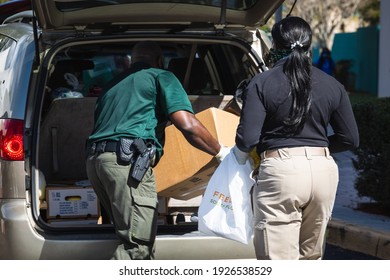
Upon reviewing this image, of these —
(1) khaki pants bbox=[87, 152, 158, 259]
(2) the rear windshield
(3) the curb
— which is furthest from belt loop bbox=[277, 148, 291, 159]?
(3) the curb

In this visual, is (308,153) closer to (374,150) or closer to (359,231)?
(359,231)

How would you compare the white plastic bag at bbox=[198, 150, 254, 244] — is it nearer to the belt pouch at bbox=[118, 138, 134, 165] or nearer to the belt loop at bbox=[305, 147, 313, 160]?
the belt loop at bbox=[305, 147, 313, 160]

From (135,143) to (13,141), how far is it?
0.75 m

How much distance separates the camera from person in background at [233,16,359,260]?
4656mm

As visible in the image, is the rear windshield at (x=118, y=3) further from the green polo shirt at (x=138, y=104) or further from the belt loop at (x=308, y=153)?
the belt loop at (x=308, y=153)

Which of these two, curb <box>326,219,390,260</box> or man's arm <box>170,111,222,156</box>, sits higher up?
man's arm <box>170,111,222,156</box>

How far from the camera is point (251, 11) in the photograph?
5988 millimetres

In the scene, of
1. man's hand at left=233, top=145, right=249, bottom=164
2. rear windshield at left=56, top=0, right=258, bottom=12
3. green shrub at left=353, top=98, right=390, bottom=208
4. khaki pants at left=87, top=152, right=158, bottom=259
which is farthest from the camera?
green shrub at left=353, top=98, right=390, bottom=208

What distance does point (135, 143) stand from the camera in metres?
5.23

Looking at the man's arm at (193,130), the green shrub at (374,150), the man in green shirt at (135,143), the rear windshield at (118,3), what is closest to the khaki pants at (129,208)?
the man in green shirt at (135,143)

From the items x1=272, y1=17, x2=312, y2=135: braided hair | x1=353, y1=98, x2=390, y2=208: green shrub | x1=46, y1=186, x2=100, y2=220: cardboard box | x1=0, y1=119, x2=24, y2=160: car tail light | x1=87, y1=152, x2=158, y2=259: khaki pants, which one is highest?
x1=272, y1=17, x2=312, y2=135: braided hair

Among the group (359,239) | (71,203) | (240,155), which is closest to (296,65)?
(240,155)

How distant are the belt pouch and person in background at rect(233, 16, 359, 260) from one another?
0.74m
